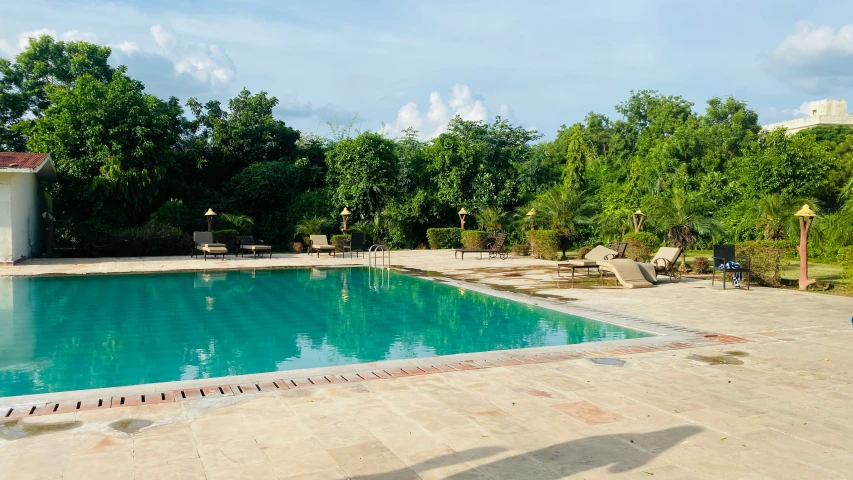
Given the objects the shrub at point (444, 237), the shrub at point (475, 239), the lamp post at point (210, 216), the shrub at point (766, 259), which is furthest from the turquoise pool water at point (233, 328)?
the shrub at point (444, 237)

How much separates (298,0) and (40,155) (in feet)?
35.7

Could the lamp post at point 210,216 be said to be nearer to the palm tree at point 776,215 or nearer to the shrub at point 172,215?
the shrub at point 172,215

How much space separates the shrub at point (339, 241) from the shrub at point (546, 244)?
7.17 metres

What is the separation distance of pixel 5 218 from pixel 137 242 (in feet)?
13.5

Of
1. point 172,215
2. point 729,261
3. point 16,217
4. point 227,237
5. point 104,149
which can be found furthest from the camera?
point 172,215

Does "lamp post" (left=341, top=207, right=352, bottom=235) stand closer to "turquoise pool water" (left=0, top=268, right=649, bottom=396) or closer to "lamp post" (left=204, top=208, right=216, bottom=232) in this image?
"lamp post" (left=204, top=208, right=216, bottom=232)

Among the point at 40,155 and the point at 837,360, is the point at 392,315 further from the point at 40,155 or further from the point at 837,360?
the point at 40,155

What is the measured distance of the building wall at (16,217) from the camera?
1836 cm

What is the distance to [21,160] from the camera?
18891 millimetres

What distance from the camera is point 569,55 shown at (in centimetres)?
1961

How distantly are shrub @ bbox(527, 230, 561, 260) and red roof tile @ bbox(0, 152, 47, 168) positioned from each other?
15.6m

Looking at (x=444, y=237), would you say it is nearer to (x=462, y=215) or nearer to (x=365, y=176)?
(x=462, y=215)

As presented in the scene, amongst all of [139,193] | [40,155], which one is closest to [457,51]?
[139,193]

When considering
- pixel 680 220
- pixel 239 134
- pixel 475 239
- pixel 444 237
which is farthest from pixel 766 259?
pixel 239 134
